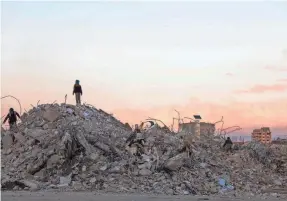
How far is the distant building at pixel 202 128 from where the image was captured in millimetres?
20734

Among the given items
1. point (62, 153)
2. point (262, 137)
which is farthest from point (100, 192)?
point (262, 137)

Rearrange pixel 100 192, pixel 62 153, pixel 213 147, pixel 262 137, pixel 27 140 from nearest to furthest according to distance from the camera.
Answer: pixel 100 192 → pixel 62 153 → pixel 27 140 → pixel 213 147 → pixel 262 137

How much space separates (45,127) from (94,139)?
85.4 inches

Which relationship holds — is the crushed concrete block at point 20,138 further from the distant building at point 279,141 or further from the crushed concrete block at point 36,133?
the distant building at point 279,141

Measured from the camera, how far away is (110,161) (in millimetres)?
16250

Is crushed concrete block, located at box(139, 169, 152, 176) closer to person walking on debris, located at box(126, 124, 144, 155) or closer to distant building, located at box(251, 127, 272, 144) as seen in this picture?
person walking on debris, located at box(126, 124, 144, 155)

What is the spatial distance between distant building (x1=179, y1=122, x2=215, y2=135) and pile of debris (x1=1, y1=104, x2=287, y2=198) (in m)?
0.97

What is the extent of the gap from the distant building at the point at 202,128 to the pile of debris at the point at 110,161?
0.97 metres

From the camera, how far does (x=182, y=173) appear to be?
15797 mm

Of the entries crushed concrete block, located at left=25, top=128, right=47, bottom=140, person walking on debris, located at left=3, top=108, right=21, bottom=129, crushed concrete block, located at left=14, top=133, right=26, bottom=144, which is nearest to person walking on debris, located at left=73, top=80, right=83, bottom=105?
person walking on debris, located at left=3, top=108, right=21, bottom=129

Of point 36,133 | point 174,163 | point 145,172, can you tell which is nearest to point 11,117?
point 36,133

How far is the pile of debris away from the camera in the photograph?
591 inches

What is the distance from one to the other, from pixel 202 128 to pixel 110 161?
6.02m

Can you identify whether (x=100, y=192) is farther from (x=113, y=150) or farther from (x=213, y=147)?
(x=213, y=147)
